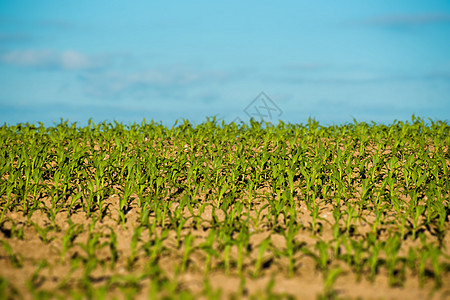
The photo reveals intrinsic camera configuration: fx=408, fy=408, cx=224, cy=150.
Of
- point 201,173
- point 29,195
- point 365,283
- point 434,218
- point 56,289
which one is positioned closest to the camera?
point 56,289

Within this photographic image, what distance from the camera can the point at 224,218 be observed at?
17.6 feet

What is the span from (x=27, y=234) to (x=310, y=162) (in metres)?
4.62

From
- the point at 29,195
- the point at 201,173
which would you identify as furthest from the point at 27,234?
the point at 201,173

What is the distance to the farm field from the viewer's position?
3752mm

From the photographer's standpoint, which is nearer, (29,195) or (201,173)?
(29,195)

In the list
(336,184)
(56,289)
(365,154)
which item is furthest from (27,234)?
(365,154)

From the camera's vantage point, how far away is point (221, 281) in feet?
12.4

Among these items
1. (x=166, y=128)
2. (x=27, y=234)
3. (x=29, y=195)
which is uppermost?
(x=166, y=128)

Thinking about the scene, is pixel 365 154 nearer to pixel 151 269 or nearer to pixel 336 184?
pixel 336 184

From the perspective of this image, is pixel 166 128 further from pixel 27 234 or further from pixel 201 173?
pixel 27 234

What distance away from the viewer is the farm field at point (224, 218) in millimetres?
3752

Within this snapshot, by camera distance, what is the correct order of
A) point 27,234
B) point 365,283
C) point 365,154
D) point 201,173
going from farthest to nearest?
1. point 365,154
2. point 201,173
3. point 27,234
4. point 365,283

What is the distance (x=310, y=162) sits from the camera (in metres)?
7.28

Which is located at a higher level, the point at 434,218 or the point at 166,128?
the point at 166,128
